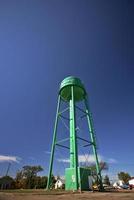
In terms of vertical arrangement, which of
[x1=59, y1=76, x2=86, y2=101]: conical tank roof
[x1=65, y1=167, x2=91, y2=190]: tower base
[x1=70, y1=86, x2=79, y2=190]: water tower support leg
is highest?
[x1=59, y1=76, x2=86, y2=101]: conical tank roof

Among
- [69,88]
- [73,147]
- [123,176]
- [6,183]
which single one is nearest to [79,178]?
[73,147]

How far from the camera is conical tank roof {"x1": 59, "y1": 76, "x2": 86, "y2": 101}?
72.4 ft

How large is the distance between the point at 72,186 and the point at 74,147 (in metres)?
3.69

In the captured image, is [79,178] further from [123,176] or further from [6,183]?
[123,176]

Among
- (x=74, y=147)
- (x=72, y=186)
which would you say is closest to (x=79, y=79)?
(x=74, y=147)

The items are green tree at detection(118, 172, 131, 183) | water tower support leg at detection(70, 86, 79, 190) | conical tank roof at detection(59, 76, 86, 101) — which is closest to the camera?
water tower support leg at detection(70, 86, 79, 190)

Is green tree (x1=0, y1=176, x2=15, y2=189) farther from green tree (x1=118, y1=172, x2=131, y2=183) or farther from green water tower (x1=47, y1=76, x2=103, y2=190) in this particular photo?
green tree (x1=118, y1=172, x2=131, y2=183)

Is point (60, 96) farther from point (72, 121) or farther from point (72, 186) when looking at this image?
point (72, 186)

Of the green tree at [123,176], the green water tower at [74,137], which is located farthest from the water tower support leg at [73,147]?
the green tree at [123,176]

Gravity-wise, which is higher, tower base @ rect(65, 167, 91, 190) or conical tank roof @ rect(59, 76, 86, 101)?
conical tank roof @ rect(59, 76, 86, 101)

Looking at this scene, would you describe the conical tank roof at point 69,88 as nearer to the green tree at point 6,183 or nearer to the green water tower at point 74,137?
the green water tower at point 74,137

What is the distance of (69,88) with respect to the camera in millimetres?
22609

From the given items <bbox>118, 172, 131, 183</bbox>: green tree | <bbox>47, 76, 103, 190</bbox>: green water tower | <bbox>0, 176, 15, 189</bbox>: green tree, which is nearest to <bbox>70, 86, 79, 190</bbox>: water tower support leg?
<bbox>47, 76, 103, 190</bbox>: green water tower

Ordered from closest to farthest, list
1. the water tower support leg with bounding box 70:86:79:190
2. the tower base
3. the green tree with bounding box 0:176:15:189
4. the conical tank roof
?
1. the water tower support leg with bounding box 70:86:79:190
2. the tower base
3. the conical tank roof
4. the green tree with bounding box 0:176:15:189
